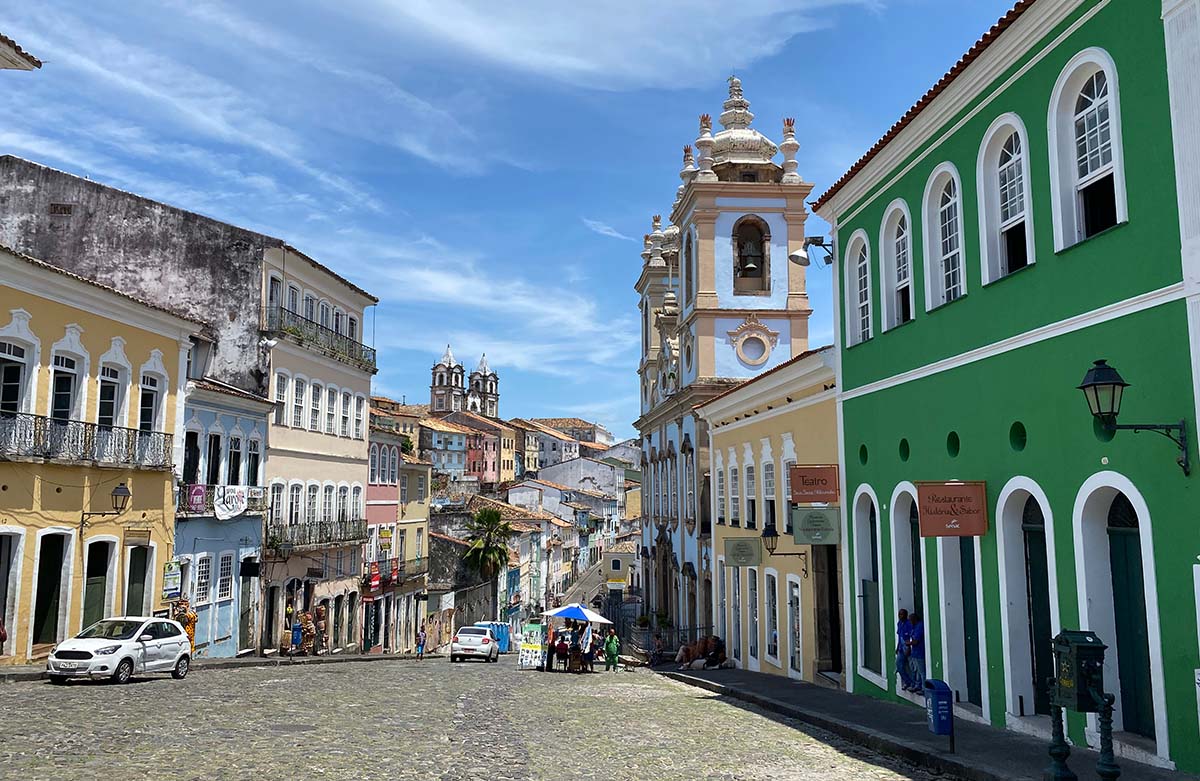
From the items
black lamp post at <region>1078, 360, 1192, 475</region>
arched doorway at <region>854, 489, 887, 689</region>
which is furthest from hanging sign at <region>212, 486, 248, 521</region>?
black lamp post at <region>1078, 360, 1192, 475</region>

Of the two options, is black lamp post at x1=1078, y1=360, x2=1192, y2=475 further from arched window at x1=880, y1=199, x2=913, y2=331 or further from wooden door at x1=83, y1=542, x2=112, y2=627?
wooden door at x1=83, y1=542, x2=112, y2=627

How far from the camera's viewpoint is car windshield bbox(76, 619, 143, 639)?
57.1ft

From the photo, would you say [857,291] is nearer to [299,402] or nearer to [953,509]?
[953,509]

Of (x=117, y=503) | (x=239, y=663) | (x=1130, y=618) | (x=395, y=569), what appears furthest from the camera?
(x=395, y=569)

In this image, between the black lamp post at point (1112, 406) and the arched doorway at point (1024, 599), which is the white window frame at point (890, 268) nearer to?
the arched doorway at point (1024, 599)

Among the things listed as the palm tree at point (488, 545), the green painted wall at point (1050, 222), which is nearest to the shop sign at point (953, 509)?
the green painted wall at point (1050, 222)

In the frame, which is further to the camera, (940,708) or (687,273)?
(687,273)

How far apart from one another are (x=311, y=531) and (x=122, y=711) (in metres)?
18.3

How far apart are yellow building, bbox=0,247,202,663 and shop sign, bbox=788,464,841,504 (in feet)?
47.0

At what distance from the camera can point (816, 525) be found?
17594mm

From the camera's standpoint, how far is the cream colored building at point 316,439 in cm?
3011

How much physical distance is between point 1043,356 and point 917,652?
17.3 ft

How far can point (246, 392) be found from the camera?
28.1 m

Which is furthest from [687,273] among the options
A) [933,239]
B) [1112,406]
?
[1112,406]
